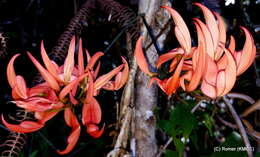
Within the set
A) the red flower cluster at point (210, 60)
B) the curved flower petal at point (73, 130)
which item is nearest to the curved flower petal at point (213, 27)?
the red flower cluster at point (210, 60)

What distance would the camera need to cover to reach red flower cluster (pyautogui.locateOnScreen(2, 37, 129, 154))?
0.55 m

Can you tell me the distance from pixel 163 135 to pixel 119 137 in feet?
1.11

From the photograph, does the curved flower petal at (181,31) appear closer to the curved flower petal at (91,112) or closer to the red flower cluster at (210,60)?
the red flower cluster at (210,60)

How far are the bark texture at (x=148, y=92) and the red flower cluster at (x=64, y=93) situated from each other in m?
0.16

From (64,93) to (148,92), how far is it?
28cm

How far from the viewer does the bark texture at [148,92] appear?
2.44 ft

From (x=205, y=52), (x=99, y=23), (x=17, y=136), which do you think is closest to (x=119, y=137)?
(x=17, y=136)

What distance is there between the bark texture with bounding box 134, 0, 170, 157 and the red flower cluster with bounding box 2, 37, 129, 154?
0.16 m

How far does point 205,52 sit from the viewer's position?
1.57 feet

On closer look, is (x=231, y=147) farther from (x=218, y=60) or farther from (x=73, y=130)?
(x=73, y=130)

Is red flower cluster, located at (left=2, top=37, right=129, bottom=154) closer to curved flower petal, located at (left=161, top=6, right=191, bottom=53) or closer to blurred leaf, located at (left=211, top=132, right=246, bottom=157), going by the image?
curved flower petal, located at (left=161, top=6, right=191, bottom=53)

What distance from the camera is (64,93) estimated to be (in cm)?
55

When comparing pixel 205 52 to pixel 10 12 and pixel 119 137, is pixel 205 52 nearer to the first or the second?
pixel 119 137

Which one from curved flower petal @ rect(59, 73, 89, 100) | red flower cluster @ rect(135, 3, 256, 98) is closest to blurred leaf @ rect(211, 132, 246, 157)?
red flower cluster @ rect(135, 3, 256, 98)
